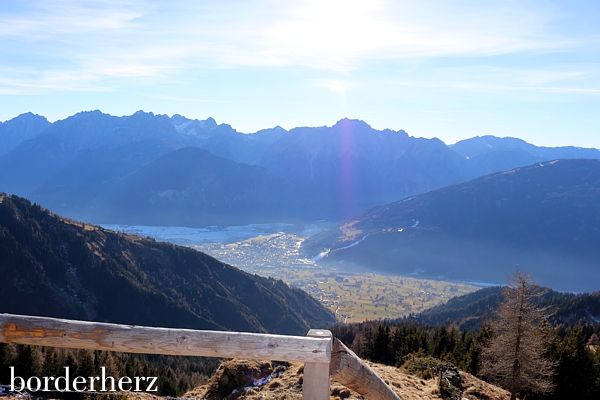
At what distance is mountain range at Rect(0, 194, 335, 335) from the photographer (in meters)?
142

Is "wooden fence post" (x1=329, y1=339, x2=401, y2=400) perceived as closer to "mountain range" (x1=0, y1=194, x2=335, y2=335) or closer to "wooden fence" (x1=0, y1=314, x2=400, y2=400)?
"wooden fence" (x1=0, y1=314, x2=400, y2=400)

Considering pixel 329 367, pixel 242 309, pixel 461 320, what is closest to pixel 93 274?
pixel 242 309

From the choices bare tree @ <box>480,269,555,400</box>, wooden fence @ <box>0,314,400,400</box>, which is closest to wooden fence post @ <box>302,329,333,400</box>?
wooden fence @ <box>0,314,400,400</box>

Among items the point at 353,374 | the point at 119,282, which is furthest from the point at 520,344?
the point at 119,282

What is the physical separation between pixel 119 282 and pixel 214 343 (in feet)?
550

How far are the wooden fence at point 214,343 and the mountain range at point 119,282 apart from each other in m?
147

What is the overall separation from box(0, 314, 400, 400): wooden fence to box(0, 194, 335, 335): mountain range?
14730 cm

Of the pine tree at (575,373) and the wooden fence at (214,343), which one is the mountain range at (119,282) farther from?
the wooden fence at (214,343)

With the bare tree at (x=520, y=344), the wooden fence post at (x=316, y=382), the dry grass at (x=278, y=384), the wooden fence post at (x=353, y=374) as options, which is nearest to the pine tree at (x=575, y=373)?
the bare tree at (x=520, y=344)

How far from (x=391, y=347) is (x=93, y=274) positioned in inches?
5451

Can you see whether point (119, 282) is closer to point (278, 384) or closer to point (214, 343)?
point (278, 384)

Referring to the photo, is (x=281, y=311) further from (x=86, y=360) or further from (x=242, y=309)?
(x=86, y=360)

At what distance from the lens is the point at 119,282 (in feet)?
516

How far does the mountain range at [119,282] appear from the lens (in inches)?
5591
